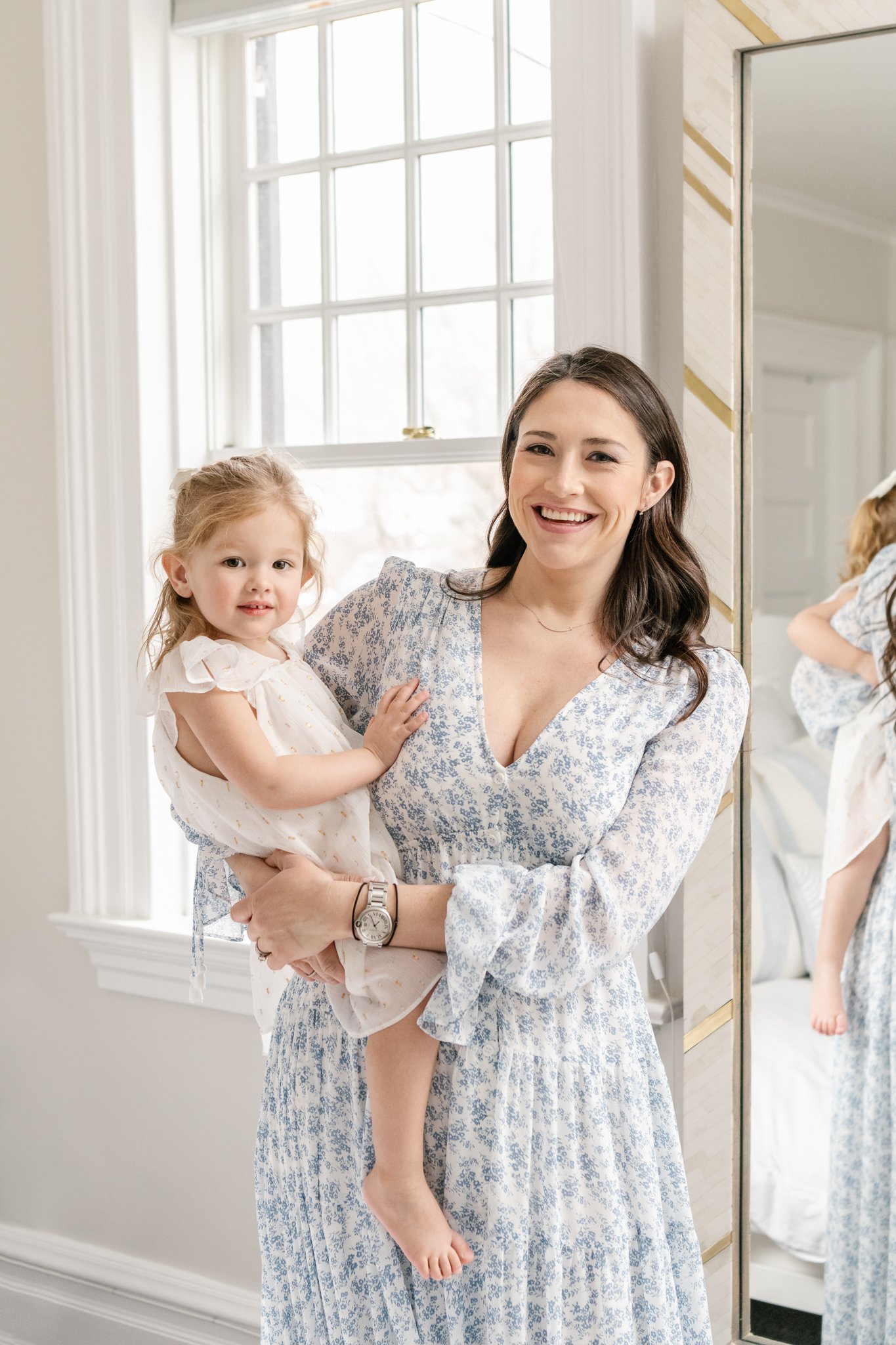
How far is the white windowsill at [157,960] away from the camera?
2.34 m

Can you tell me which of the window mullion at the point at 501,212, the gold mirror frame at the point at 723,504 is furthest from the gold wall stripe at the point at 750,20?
the window mullion at the point at 501,212

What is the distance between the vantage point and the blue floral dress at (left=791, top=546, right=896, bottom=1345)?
1749 mm

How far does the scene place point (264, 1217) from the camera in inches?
63.2

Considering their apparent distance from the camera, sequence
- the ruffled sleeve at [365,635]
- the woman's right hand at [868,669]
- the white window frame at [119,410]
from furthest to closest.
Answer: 1. the white window frame at [119,410]
2. the woman's right hand at [868,669]
3. the ruffled sleeve at [365,635]

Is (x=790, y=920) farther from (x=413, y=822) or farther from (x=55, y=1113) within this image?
(x=55, y=1113)

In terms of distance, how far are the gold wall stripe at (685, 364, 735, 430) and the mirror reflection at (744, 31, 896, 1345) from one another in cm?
5

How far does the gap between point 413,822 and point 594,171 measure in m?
1.03

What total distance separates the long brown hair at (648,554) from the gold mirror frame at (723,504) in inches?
9.0

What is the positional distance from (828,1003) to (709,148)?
1.25m

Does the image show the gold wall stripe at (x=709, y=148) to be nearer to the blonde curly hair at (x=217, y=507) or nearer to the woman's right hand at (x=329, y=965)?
the blonde curly hair at (x=217, y=507)

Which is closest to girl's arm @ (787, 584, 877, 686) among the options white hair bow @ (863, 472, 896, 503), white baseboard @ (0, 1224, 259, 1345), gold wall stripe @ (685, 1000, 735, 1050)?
white hair bow @ (863, 472, 896, 503)

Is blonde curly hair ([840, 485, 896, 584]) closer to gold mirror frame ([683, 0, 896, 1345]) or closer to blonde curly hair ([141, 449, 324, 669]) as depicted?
gold mirror frame ([683, 0, 896, 1345])

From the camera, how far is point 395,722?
1.51m

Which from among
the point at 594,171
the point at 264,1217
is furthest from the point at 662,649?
the point at 264,1217
